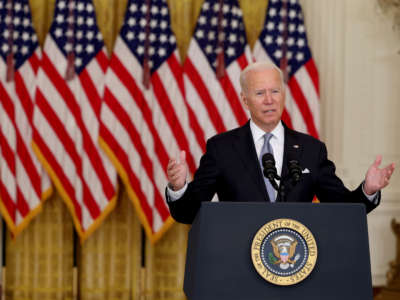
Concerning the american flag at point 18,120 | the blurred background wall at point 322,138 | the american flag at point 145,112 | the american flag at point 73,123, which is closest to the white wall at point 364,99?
the blurred background wall at point 322,138

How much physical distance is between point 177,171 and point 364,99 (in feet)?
13.7

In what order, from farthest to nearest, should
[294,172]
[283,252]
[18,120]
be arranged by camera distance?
[18,120], [294,172], [283,252]

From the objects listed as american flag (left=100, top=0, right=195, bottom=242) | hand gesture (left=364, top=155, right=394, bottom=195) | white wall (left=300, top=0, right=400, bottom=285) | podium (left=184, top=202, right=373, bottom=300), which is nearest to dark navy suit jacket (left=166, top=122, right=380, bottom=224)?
hand gesture (left=364, top=155, right=394, bottom=195)

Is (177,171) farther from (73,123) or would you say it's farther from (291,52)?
(291,52)

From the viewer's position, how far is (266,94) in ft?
7.95

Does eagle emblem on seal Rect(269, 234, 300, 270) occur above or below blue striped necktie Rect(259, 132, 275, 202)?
below

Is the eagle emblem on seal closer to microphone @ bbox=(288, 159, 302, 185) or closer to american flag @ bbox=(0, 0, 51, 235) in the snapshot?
microphone @ bbox=(288, 159, 302, 185)

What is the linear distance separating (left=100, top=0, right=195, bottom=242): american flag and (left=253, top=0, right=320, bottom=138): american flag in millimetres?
912

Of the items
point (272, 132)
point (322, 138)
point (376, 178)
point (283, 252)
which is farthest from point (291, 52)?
point (283, 252)

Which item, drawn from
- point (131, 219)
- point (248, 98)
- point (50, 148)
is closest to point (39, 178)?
point (50, 148)

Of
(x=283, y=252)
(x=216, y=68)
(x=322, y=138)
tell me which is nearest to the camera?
(x=283, y=252)

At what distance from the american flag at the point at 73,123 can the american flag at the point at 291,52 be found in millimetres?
1674

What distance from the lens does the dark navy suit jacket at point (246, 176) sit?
2385 mm

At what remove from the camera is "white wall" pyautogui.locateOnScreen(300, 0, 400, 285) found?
5.78 meters
